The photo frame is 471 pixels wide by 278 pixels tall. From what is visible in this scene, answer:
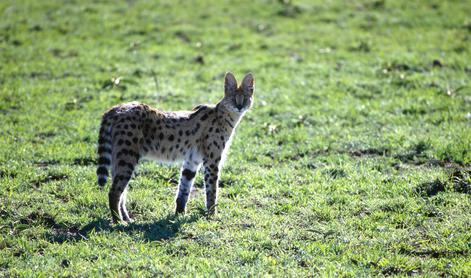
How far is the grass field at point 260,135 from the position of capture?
27.7 ft

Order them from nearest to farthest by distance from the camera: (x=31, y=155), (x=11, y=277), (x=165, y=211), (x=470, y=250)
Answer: (x=11, y=277) → (x=470, y=250) → (x=165, y=211) → (x=31, y=155)

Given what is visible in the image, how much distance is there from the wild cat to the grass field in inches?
16.6

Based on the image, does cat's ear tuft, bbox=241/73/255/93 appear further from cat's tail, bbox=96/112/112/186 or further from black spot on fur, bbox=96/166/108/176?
black spot on fur, bbox=96/166/108/176

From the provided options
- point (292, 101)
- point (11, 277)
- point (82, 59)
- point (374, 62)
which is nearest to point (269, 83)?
point (292, 101)

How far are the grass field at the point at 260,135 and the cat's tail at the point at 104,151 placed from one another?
746mm

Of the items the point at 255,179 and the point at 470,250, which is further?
the point at 255,179

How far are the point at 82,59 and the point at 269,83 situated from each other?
5.69 m

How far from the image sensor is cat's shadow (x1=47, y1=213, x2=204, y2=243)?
883 centimetres

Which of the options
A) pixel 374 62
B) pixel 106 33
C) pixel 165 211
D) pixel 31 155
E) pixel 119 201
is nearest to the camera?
pixel 119 201

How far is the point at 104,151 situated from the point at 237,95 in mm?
2485

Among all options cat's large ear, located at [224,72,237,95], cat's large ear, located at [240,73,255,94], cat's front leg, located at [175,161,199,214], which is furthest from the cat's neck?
cat's front leg, located at [175,161,199,214]

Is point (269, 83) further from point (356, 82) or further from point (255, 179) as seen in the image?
point (255, 179)

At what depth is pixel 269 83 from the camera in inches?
684

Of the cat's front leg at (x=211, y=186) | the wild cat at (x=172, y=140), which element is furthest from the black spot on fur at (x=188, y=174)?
the cat's front leg at (x=211, y=186)
